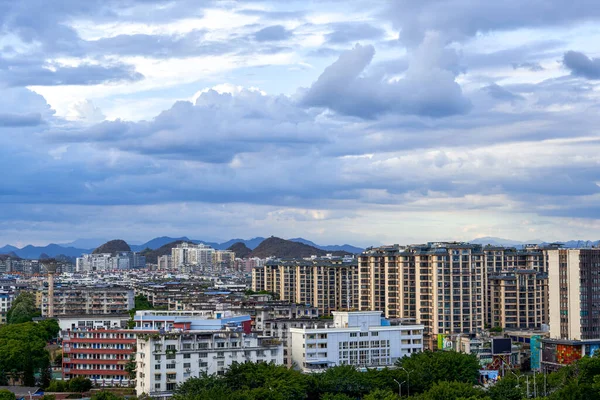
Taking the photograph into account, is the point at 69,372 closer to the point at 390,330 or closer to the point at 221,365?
the point at 221,365

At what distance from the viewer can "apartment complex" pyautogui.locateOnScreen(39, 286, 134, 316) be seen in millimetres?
80312

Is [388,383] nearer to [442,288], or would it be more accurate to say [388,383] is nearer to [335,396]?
[335,396]

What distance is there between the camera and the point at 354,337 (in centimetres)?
4544

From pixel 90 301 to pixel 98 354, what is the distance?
3683cm

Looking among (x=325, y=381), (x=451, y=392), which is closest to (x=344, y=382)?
(x=325, y=381)

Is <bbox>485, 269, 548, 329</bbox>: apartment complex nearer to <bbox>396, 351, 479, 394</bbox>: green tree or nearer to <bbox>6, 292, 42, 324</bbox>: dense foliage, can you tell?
<bbox>396, 351, 479, 394</bbox>: green tree

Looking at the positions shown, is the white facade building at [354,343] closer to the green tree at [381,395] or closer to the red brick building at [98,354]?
the red brick building at [98,354]

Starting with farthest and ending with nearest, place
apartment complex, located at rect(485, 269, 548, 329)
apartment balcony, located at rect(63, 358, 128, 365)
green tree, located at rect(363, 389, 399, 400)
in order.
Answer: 1. apartment complex, located at rect(485, 269, 548, 329)
2. apartment balcony, located at rect(63, 358, 128, 365)
3. green tree, located at rect(363, 389, 399, 400)

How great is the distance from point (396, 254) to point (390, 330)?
612 inches

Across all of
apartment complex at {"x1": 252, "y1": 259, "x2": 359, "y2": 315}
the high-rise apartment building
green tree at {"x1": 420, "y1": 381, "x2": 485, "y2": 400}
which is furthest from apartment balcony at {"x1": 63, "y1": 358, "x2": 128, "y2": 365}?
apartment complex at {"x1": 252, "y1": 259, "x2": 359, "y2": 315}

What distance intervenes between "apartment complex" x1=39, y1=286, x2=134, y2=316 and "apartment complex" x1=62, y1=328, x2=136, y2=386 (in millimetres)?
35013

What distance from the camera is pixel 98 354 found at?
148 feet

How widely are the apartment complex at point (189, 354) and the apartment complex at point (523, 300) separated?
23404 millimetres

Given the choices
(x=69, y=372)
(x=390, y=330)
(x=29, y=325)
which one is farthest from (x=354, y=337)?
(x=29, y=325)
